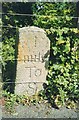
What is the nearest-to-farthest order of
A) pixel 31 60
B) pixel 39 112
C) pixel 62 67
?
1. pixel 39 112
2. pixel 31 60
3. pixel 62 67

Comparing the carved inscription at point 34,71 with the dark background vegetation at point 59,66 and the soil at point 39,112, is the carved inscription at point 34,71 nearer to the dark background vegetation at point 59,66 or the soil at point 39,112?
the dark background vegetation at point 59,66

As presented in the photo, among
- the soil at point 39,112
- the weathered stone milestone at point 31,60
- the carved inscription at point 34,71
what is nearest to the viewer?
the soil at point 39,112

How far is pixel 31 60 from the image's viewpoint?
4.73m

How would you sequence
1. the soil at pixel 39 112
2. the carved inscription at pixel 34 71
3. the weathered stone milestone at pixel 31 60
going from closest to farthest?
the soil at pixel 39 112
the weathered stone milestone at pixel 31 60
the carved inscription at pixel 34 71

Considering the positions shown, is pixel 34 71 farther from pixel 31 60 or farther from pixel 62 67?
pixel 62 67

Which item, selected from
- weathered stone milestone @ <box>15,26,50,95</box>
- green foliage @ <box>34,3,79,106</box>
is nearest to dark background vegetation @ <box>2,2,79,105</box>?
green foliage @ <box>34,3,79,106</box>

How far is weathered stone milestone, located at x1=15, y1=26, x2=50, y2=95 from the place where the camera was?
15.0 feet

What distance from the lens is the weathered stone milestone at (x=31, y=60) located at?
4582 millimetres

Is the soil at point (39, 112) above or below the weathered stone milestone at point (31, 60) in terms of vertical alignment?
below

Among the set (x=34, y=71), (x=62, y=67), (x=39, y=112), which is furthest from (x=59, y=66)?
(x=39, y=112)

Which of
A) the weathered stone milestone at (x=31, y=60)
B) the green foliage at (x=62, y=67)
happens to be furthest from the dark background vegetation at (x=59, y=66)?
the weathered stone milestone at (x=31, y=60)

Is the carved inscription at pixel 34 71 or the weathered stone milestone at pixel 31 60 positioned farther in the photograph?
→ the carved inscription at pixel 34 71

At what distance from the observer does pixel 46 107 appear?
4.70 meters

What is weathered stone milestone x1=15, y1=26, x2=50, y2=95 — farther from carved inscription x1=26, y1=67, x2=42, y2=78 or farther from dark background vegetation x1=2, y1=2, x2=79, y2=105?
dark background vegetation x1=2, y1=2, x2=79, y2=105
